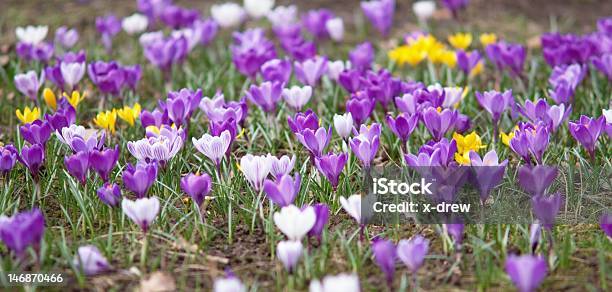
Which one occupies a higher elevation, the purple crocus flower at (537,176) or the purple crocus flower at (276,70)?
the purple crocus flower at (276,70)

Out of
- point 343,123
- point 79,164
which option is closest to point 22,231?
point 79,164

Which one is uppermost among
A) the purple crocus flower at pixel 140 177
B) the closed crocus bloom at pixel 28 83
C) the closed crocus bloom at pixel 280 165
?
the closed crocus bloom at pixel 28 83

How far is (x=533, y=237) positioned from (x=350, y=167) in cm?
83

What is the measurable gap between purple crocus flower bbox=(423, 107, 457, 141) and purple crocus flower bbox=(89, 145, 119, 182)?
1.09 meters

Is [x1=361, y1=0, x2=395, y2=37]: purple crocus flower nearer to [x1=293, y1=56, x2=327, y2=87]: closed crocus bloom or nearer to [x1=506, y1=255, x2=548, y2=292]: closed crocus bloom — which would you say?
[x1=293, y1=56, x2=327, y2=87]: closed crocus bloom

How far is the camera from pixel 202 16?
18.6 feet

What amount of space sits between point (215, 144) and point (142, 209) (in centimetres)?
46

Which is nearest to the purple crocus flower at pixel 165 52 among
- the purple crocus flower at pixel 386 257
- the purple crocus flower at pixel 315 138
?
the purple crocus flower at pixel 315 138

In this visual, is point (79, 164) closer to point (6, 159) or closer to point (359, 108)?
point (6, 159)

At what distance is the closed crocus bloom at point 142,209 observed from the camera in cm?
232

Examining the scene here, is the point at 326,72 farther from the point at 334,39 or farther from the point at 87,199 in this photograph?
the point at 87,199

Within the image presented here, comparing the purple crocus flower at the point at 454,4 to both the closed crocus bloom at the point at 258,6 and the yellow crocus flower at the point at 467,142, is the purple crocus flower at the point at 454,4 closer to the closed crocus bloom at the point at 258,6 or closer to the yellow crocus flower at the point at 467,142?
the closed crocus bloom at the point at 258,6

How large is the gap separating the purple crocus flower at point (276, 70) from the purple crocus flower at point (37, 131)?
1086 mm

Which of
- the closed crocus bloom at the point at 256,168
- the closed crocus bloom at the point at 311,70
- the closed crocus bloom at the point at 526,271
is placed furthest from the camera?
the closed crocus bloom at the point at 311,70
